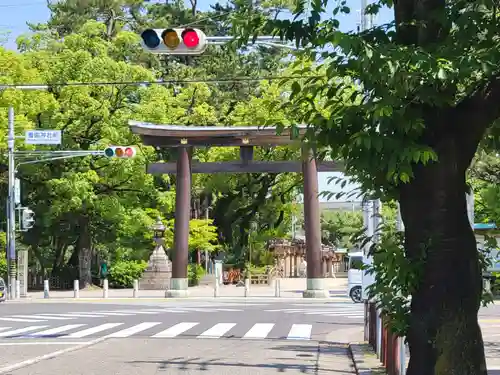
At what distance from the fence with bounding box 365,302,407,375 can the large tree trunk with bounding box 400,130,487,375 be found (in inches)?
25.6

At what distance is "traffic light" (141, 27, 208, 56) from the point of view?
12117 mm

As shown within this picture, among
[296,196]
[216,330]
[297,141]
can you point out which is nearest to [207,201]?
[296,196]

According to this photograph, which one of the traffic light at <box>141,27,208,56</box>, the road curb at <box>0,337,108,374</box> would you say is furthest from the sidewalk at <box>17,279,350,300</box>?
the traffic light at <box>141,27,208,56</box>

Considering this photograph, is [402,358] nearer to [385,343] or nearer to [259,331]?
[385,343]

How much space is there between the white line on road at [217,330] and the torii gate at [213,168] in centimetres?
1562

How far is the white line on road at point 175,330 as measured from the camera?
19734 millimetres

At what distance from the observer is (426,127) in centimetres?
616

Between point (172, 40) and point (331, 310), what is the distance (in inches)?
747

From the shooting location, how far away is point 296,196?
62.8 meters

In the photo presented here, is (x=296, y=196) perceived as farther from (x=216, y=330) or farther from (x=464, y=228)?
(x=464, y=228)

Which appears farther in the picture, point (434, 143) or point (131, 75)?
point (131, 75)

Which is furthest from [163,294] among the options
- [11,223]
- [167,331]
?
[167,331]

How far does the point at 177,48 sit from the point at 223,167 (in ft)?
90.5

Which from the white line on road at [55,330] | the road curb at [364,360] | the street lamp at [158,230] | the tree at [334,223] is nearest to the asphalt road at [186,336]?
the white line on road at [55,330]
